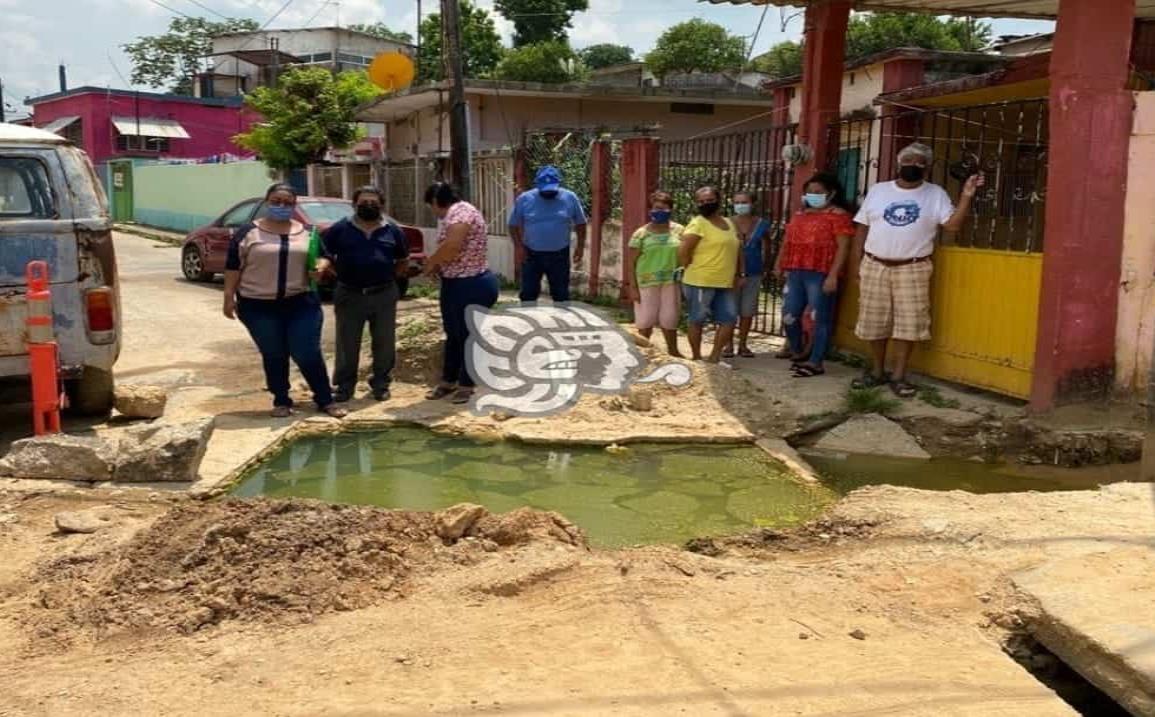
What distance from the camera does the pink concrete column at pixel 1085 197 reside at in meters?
6.06

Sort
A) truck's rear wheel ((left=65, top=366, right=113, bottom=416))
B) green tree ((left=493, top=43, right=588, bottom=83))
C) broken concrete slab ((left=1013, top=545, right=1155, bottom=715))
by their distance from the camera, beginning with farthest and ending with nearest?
green tree ((left=493, top=43, right=588, bottom=83))
truck's rear wheel ((left=65, top=366, right=113, bottom=416))
broken concrete slab ((left=1013, top=545, right=1155, bottom=715))

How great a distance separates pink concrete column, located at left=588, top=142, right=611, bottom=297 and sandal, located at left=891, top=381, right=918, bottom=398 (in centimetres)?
589

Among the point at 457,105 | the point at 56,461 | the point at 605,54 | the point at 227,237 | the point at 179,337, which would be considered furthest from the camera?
the point at 605,54

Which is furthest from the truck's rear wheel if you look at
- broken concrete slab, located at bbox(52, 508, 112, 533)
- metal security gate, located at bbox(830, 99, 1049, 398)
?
metal security gate, located at bbox(830, 99, 1049, 398)

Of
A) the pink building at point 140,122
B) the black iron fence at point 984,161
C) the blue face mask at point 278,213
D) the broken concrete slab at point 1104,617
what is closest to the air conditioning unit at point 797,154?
the black iron fence at point 984,161

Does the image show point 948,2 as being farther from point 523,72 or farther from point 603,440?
point 523,72

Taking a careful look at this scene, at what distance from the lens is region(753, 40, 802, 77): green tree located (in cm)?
3619

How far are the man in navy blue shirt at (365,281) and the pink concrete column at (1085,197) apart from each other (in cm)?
434

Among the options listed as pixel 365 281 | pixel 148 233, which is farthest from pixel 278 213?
pixel 148 233

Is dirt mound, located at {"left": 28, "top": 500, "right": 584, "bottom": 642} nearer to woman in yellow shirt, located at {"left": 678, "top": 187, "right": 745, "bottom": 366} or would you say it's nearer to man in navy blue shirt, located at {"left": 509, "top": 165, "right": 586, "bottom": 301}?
woman in yellow shirt, located at {"left": 678, "top": 187, "right": 745, "bottom": 366}

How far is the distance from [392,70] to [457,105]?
4.82 metres

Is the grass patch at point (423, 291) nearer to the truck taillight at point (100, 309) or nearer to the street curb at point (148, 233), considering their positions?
the truck taillight at point (100, 309)

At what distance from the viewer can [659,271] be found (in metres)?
8.40

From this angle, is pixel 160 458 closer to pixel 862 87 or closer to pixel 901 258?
pixel 901 258
